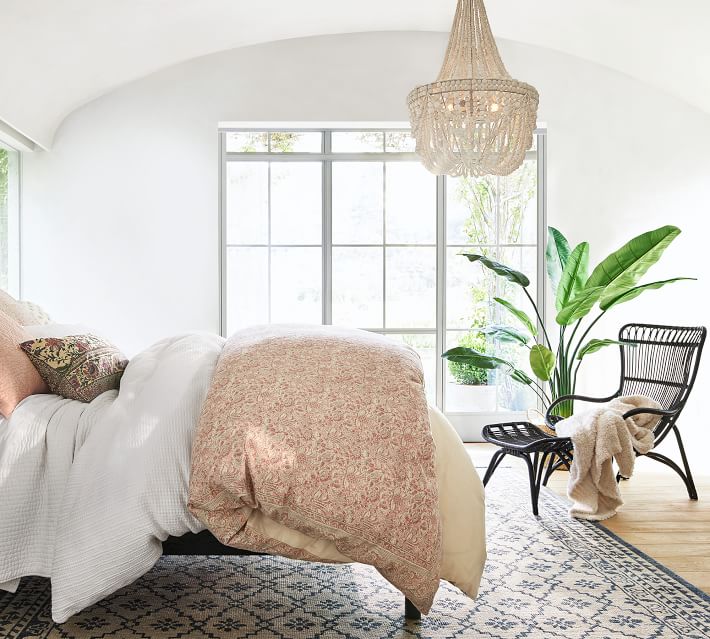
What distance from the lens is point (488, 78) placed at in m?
2.98

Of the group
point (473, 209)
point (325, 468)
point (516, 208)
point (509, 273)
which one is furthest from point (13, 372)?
point (516, 208)

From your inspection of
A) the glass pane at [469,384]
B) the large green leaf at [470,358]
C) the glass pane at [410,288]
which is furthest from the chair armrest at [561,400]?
the glass pane at [410,288]

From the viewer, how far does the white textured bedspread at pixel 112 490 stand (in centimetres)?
187

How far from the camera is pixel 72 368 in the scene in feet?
7.72

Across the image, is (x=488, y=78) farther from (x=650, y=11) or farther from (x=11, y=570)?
(x=11, y=570)

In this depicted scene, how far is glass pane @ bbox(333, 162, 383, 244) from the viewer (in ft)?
17.0

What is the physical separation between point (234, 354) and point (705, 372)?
12.9 ft

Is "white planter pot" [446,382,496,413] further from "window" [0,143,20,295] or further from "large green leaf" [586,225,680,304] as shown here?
"window" [0,143,20,295]

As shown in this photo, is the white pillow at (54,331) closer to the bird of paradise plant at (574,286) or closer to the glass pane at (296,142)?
the bird of paradise plant at (574,286)

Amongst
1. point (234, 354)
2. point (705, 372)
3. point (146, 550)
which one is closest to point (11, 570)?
point (146, 550)

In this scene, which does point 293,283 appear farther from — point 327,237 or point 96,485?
point 96,485

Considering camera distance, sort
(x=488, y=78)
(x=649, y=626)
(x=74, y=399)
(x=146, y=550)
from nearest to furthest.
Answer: (x=146, y=550), (x=649, y=626), (x=74, y=399), (x=488, y=78)

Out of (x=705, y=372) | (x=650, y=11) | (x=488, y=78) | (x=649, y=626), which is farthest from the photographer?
(x=705, y=372)

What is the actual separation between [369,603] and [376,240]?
10.7 feet
